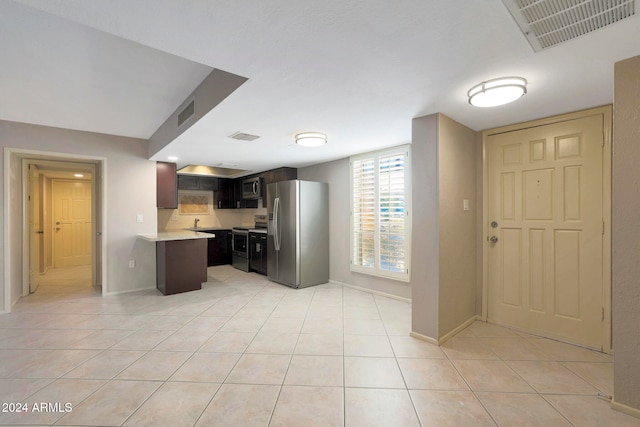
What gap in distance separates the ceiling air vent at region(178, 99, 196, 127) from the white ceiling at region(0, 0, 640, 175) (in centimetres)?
11

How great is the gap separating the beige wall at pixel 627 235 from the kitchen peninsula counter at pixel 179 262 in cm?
450

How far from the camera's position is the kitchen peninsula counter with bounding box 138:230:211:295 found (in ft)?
13.5

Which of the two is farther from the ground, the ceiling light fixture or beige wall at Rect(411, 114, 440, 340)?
the ceiling light fixture

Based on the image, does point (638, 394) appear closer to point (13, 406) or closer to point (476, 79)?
point (476, 79)

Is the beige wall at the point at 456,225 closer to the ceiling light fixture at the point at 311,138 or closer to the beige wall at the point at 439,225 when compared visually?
the beige wall at the point at 439,225

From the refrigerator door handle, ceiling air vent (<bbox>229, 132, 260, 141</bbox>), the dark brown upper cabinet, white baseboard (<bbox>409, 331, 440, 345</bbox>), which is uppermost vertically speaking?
ceiling air vent (<bbox>229, 132, 260, 141</bbox>)

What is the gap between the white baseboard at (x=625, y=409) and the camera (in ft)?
5.35

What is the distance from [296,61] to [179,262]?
12.0 feet

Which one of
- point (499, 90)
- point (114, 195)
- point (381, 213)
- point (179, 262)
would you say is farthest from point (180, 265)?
point (499, 90)

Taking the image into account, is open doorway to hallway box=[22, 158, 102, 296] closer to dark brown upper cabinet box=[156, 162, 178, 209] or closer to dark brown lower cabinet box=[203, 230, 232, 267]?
dark brown upper cabinet box=[156, 162, 178, 209]

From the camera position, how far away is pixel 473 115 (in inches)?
102

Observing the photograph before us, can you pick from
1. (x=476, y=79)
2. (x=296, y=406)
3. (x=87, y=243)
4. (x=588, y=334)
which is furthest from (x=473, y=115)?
(x=87, y=243)

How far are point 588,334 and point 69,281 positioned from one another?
7.36 meters

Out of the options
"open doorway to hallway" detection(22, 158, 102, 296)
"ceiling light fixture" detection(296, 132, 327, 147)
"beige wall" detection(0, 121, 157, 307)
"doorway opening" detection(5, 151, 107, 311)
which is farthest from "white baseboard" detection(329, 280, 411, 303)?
"open doorway to hallway" detection(22, 158, 102, 296)
